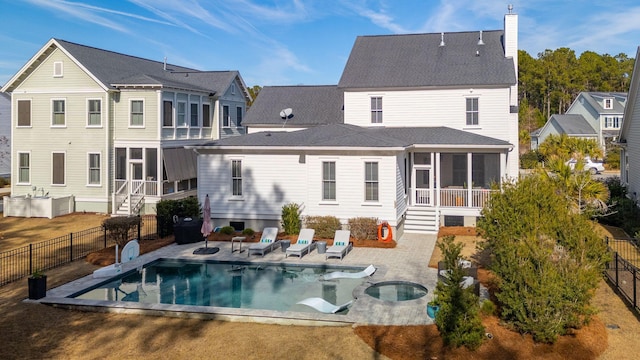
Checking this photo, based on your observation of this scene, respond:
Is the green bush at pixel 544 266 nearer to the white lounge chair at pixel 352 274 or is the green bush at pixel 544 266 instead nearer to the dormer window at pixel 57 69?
the white lounge chair at pixel 352 274

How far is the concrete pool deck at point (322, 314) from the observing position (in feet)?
40.6

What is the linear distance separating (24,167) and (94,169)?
5073mm

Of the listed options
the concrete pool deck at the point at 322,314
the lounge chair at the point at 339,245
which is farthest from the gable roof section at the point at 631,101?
the lounge chair at the point at 339,245

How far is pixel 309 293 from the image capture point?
15.2m

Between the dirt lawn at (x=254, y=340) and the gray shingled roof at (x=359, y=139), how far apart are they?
1138cm

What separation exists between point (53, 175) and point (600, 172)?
5000 cm

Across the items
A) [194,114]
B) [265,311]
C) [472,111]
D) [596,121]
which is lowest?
[265,311]

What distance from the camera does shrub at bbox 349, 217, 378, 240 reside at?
2180 centimetres

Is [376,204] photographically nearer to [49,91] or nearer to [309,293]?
[309,293]

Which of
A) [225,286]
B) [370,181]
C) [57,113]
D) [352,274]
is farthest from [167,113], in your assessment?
[352,274]

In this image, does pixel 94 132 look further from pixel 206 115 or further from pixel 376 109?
pixel 376 109

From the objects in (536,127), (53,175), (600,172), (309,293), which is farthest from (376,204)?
(536,127)

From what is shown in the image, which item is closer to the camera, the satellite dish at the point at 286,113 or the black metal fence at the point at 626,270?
the black metal fence at the point at 626,270

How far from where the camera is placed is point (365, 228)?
21.8 m
